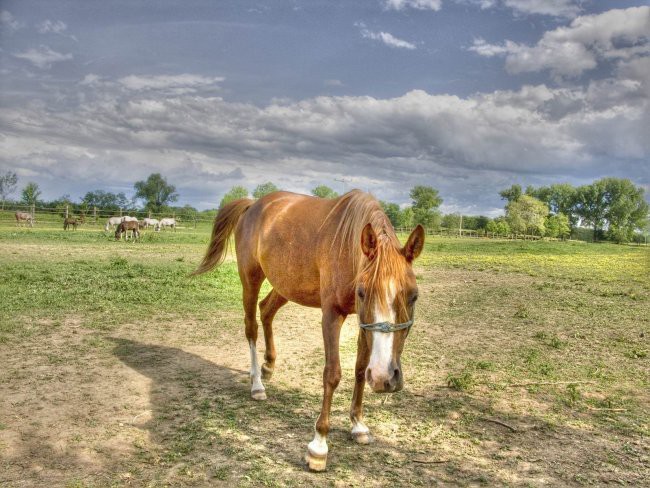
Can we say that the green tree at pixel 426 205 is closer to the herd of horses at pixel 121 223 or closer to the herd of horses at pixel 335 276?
the herd of horses at pixel 121 223

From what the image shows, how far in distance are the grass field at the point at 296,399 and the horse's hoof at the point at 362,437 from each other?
68mm

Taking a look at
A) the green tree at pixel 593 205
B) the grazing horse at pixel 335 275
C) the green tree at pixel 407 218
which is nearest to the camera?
the grazing horse at pixel 335 275

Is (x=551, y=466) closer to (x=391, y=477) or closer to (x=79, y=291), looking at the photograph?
(x=391, y=477)

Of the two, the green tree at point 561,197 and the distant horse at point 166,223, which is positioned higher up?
the green tree at point 561,197

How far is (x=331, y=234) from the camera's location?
4270mm

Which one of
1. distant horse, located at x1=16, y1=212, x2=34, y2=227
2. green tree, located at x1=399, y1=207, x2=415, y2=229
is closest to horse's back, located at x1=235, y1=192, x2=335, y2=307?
distant horse, located at x1=16, y1=212, x2=34, y2=227

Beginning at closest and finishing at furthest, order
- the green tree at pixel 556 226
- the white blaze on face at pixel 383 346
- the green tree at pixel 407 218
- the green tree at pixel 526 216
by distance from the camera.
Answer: the white blaze on face at pixel 383 346
the green tree at pixel 526 216
the green tree at pixel 407 218
the green tree at pixel 556 226

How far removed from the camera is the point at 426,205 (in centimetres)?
8138

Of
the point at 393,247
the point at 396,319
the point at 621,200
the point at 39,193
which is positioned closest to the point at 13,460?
the point at 396,319

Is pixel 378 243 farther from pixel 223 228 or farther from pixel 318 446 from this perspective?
pixel 223 228

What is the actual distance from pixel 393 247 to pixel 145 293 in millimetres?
8560

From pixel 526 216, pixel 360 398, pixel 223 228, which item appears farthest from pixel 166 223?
pixel 526 216

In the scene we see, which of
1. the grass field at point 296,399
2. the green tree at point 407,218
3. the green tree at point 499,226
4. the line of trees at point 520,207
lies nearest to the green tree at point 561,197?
the line of trees at point 520,207

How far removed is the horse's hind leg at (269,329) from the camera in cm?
571
